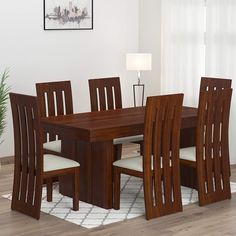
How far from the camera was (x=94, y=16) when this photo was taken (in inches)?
311

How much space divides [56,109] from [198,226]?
1997 millimetres

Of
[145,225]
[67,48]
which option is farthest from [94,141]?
[67,48]

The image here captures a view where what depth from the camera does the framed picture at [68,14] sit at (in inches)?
291

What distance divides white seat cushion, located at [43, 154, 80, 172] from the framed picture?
2514 mm

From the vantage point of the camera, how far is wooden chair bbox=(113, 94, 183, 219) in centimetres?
507

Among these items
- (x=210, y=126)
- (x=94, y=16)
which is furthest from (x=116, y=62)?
(x=210, y=126)

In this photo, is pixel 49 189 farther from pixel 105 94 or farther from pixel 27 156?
pixel 105 94

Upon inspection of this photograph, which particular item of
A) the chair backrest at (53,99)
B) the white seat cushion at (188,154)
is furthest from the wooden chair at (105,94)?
the white seat cushion at (188,154)

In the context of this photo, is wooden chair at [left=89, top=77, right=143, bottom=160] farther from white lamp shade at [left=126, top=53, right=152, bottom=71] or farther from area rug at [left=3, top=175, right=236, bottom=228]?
white lamp shade at [left=126, top=53, right=152, bottom=71]

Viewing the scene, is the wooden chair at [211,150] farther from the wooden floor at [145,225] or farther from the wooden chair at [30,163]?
the wooden chair at [30,163]

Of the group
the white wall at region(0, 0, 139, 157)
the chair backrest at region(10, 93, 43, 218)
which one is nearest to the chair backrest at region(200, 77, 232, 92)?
the white wall at region(0, 0, 139, 157)

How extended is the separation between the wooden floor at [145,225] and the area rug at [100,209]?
0.10m

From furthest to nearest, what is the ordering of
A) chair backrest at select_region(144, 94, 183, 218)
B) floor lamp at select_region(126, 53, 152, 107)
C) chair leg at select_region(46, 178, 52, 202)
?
floor lamp at select_region(126, 53, 152, 107), chair leg at select_region(46, 178, 52, 202), chair backrest at select_region(144, 94, 183, 218)

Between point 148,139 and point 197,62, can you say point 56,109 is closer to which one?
point 148,139
